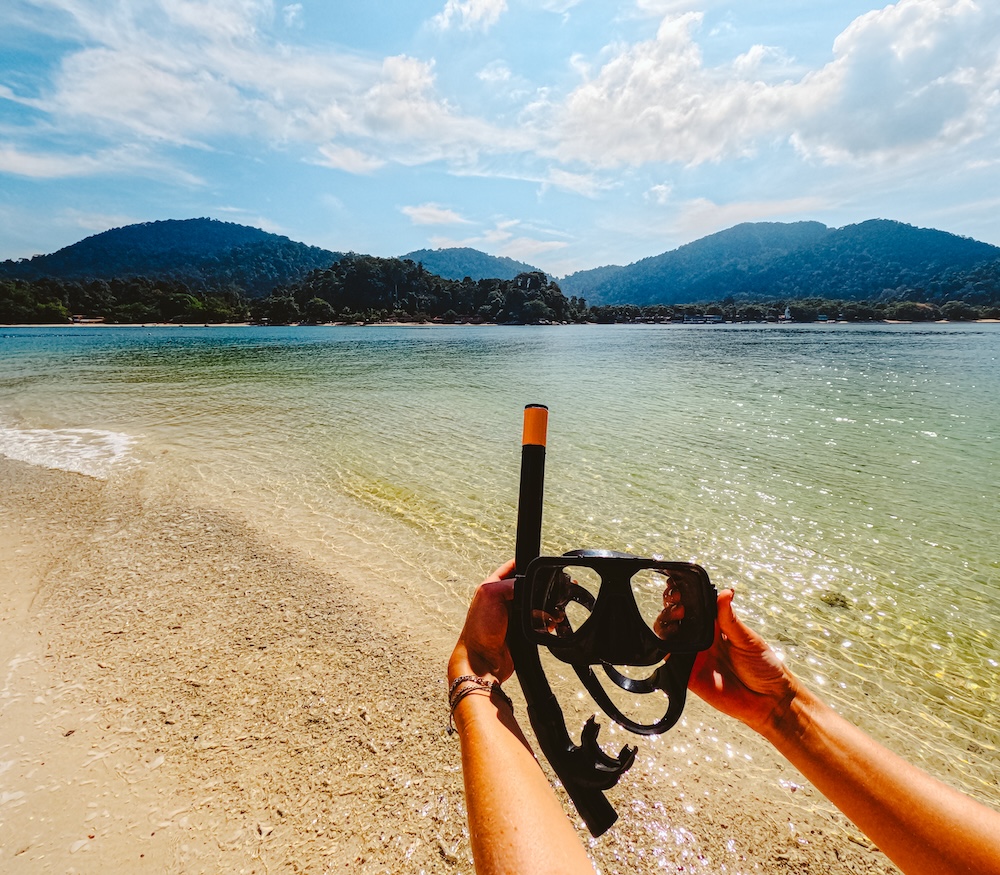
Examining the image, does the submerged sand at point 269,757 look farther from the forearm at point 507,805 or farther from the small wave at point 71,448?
the small wave at point 71,448

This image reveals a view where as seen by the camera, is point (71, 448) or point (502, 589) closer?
point (502, 589)

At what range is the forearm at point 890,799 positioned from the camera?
145cm

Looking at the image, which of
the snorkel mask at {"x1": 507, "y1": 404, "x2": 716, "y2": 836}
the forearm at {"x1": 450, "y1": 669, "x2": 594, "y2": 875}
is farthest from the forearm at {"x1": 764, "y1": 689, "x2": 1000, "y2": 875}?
the forearm at {"x1": 450, "y1": 669, "x2": 594, "y2": 875}

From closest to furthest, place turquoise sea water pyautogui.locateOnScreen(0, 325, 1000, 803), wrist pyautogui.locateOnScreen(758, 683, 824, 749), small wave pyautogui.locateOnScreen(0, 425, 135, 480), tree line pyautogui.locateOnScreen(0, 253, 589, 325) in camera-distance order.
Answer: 1. wrist pyautogui.locateOnScreen(758, 683, 824, 749)
2. turquoise sea water pyautogui.locateOnScreen(0, 325, 1000, 803)
3. small wave pyautogui.locateOnScreen(0, 425, 135, 480)
4. tree line pyautogui.locateOnScreen(0, 253, 589, 325)

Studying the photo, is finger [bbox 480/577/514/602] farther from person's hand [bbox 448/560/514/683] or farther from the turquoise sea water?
the turquoise sea water

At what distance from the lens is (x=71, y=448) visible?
12.2m

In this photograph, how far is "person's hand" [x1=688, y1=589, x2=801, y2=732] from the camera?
6.30ft

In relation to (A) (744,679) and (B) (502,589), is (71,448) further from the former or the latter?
(A) (744,679)

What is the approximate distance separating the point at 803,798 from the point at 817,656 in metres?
1.96

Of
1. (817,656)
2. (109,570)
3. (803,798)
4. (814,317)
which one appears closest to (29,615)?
(109,570)

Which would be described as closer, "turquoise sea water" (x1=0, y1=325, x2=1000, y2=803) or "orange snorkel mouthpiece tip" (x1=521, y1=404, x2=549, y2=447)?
"orange snorkel mouthpiece tip" (x1=521, y1=404, x2=549, y2=447)

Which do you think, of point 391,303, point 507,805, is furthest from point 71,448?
point 391,303

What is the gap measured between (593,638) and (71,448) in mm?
15608

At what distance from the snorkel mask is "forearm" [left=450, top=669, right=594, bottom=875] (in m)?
0.19
